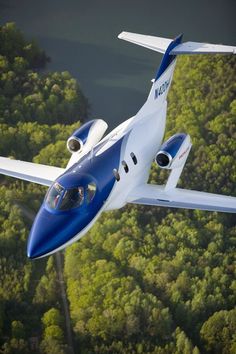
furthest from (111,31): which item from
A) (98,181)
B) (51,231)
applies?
(51,231)

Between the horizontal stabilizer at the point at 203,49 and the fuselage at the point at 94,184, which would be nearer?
the fuselage at the point at 94,184

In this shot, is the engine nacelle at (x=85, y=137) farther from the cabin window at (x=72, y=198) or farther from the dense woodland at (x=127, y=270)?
the dense woodland at (x=127, y=270)

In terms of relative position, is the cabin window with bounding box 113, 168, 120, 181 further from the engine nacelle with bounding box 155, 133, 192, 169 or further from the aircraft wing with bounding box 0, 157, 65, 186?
the aircraft wing with bounding box 0, 157, 65, 186

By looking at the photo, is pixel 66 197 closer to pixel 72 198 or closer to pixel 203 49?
pixel 72 198

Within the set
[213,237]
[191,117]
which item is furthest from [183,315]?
[191,117]

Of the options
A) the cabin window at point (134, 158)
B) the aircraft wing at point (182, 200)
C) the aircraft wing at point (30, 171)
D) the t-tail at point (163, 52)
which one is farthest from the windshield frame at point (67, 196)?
the t-tail at point (163, 52)

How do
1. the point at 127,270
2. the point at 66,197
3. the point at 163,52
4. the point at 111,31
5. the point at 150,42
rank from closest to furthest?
the point at 66,197 < the point at 163,52 < the point at 150,42 < the point at 127,270 < the point at 111,31
